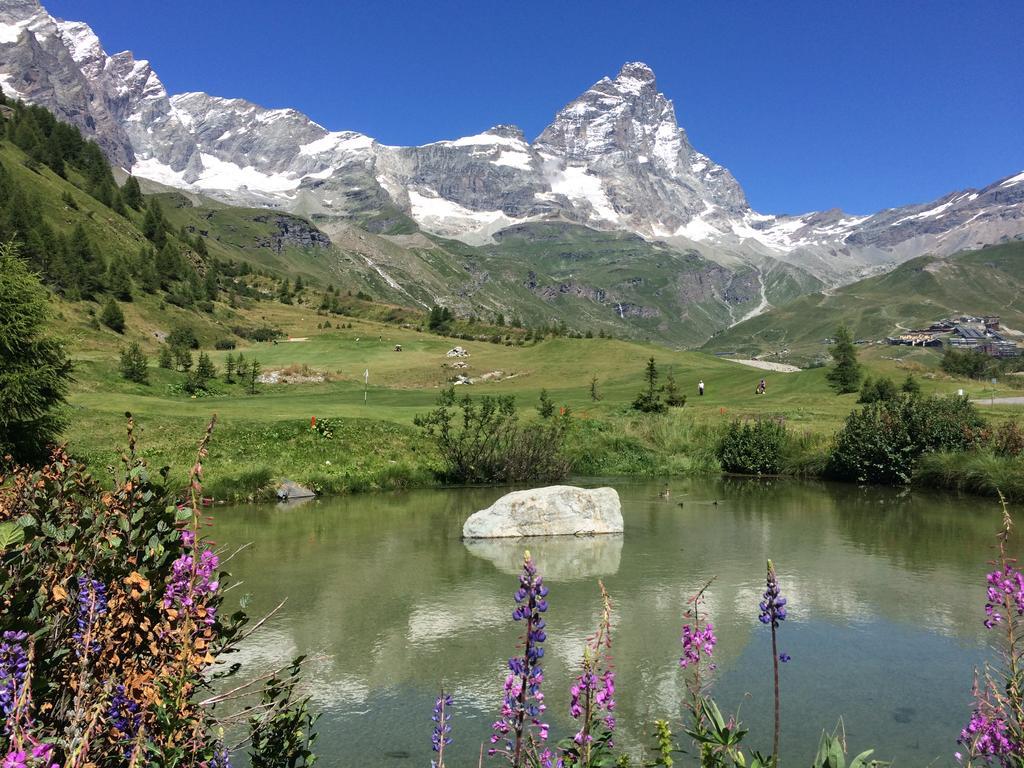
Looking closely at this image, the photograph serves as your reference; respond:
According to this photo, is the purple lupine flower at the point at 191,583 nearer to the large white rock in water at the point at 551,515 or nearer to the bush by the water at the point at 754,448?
the large white rock in water at the point at 551,515

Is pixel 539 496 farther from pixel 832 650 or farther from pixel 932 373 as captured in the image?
pixel 932 373

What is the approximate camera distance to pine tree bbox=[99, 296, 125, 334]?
8625cm

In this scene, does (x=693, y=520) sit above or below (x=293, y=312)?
below

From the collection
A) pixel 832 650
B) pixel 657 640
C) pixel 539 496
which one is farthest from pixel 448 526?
pixel 832 650

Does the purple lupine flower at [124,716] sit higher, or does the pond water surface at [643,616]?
the purple lupine flower at [124,716]

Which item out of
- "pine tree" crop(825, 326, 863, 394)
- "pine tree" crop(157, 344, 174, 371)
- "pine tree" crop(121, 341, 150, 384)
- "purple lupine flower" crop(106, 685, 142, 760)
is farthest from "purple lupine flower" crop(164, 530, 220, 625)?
"pine tree" crop(157, 344, 174, 371)

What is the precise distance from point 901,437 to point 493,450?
16.9 m

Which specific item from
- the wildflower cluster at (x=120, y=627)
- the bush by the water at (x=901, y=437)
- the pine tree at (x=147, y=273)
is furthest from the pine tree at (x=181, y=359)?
the wildflower cluster at (x=120, y=627)

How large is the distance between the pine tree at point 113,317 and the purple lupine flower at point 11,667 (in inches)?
3655

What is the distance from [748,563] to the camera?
58.3 ft

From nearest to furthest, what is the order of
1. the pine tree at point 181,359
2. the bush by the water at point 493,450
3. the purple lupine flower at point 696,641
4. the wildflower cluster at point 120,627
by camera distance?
1. the wildflower cluster at point 120,627
2. the purple lupine flower at point 696,641
3. the bush by the water at point 493,450
4. the pine tree at point 181,359

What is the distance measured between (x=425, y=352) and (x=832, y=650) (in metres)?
80.9

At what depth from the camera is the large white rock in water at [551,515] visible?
21250mm

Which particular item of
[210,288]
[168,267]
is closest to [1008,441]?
[168,267]
